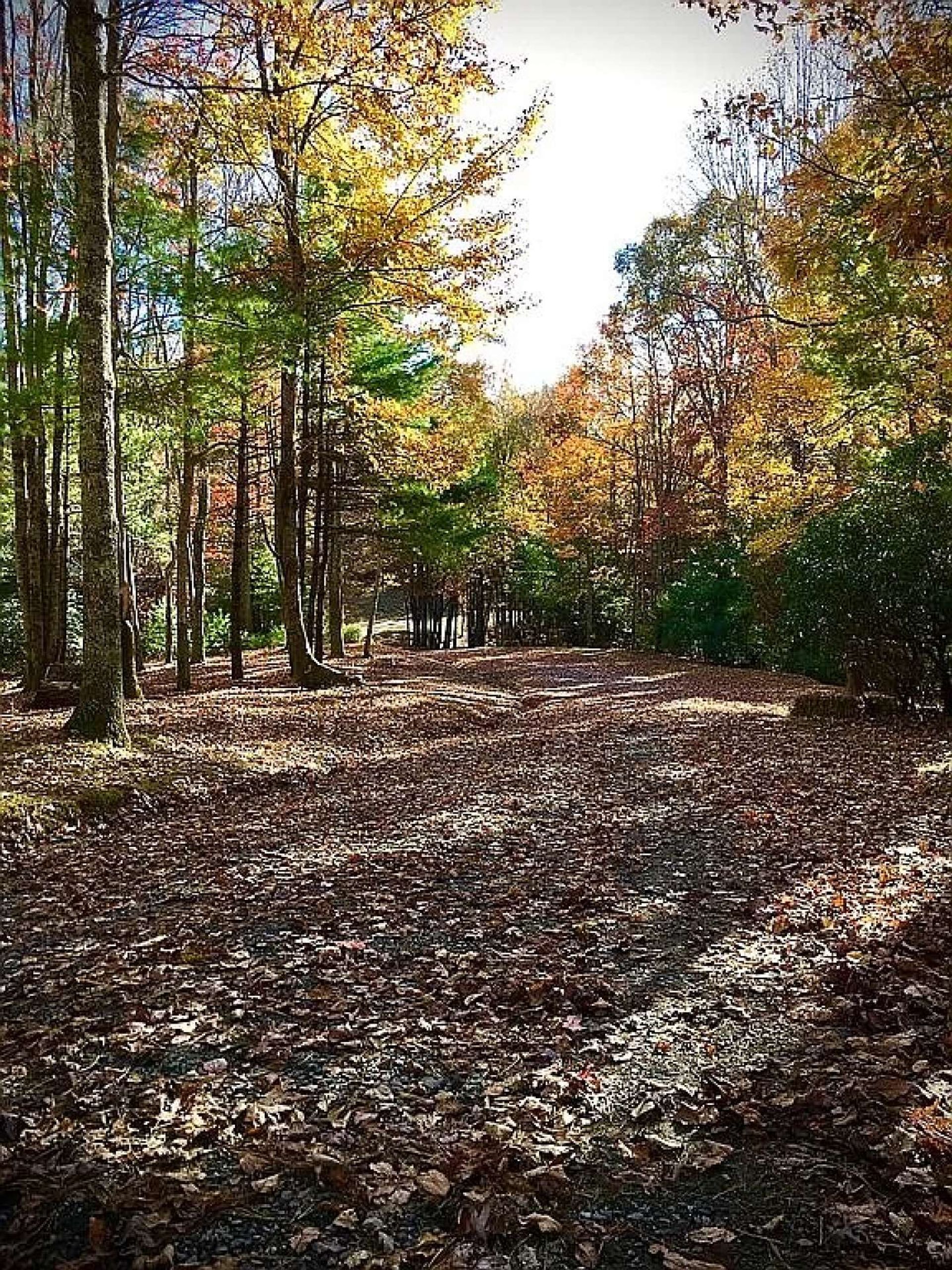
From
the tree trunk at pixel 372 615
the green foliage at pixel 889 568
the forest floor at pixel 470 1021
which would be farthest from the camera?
the tree trunk at pixel 372 615

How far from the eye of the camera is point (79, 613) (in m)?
20.0

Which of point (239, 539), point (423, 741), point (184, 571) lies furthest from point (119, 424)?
point (423, 741)

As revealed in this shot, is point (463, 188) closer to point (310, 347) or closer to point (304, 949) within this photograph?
point (310, 347)

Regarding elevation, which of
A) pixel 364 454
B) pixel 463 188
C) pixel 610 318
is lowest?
pixel 364 454

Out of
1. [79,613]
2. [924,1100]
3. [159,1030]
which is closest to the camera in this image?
[924,1100]

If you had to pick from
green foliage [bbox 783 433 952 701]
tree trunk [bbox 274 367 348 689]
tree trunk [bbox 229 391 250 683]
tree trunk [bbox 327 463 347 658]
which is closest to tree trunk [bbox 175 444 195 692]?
tree trunk [bbox 229 391 250 683]

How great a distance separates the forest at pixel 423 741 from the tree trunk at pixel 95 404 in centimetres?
5

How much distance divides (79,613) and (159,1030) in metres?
18.4

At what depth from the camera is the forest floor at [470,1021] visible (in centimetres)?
233

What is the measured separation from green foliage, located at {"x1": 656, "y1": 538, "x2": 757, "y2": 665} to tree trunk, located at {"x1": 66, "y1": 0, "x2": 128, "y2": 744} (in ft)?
50.5

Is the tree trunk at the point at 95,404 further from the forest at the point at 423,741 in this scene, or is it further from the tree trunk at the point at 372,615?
the tree trunk at the point at 372,615

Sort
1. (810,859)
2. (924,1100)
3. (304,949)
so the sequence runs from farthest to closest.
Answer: (810,859) < (304,949) < (924,1100)

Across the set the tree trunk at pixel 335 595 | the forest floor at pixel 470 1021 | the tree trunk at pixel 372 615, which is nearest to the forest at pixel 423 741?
the forest floor at pixel 470 1021

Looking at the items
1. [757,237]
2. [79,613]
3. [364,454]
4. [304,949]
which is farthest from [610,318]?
[304,949]
